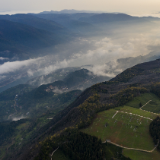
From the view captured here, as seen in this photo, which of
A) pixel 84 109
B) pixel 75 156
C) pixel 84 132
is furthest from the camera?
pixel 84 109

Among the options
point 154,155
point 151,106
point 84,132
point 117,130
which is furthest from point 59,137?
point 151,106

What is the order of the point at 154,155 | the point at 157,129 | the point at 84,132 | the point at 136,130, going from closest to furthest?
1. the point at 154,155
2. the point at 157,129
3. the point at 136,130
4. the point at 84,132

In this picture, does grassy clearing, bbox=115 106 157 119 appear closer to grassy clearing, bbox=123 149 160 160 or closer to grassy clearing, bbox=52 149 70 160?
grassy clearing, bbox=123 149 160 160

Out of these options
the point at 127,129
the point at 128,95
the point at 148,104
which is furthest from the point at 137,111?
the point at 128,95

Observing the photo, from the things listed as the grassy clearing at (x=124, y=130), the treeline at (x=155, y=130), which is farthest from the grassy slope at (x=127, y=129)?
the treeline at (x=155, y=130)

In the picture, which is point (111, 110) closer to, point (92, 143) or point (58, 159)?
point (92, 143)

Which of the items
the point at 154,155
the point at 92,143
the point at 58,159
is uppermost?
the point at 154,155
